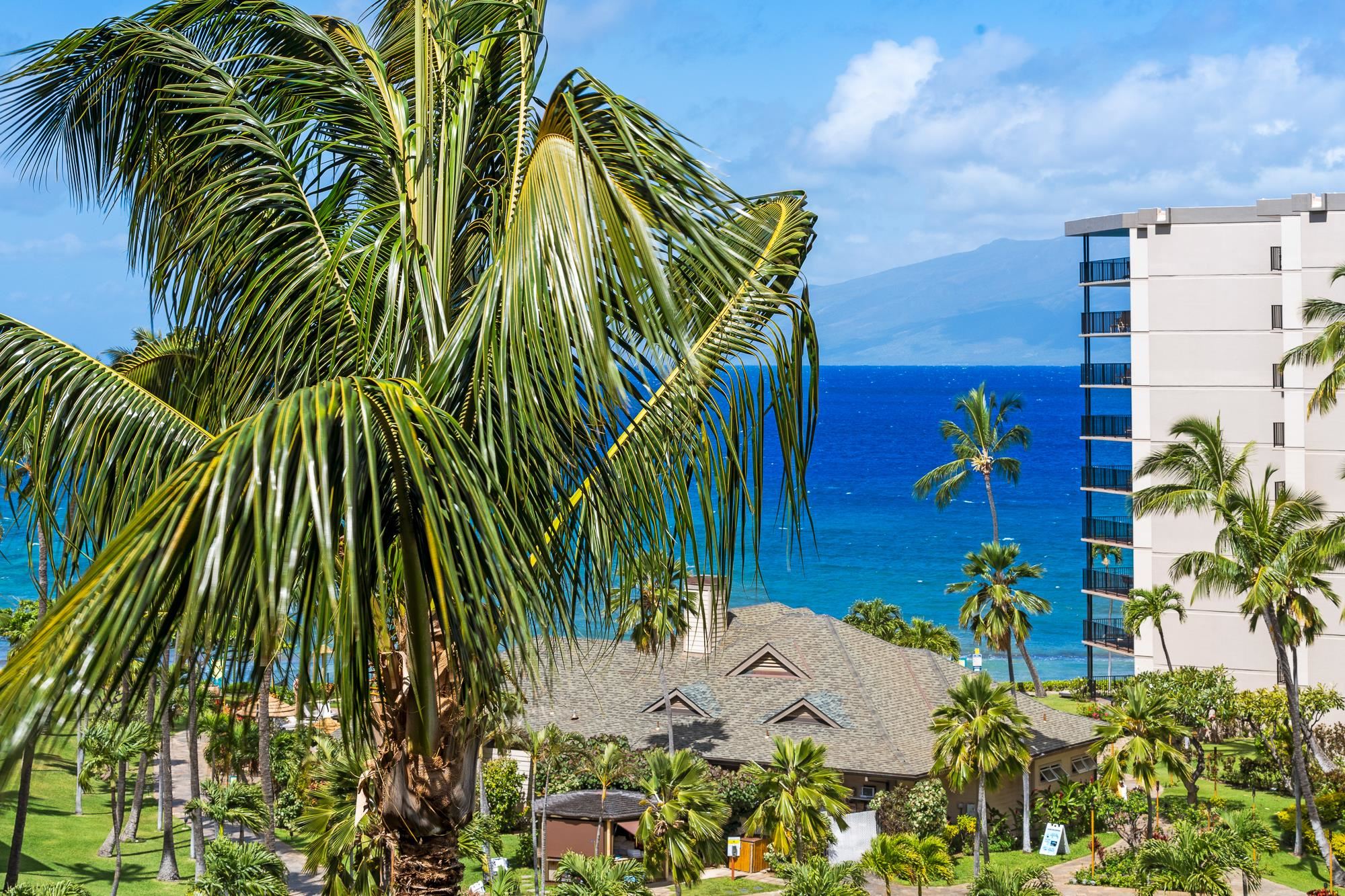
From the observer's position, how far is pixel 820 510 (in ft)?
494

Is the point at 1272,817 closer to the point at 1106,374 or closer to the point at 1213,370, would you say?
the point at 1213,370

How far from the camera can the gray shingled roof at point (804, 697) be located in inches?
1585

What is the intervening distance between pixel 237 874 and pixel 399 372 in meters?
25.2

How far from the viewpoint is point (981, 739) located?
112 ft

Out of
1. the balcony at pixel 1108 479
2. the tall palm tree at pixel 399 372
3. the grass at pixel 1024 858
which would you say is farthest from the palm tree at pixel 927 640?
the tall palm tree at pixel 399 372

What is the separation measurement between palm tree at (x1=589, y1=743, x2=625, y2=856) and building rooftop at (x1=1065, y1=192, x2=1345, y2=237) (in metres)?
28.5

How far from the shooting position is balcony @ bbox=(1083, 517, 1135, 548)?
55.2 m

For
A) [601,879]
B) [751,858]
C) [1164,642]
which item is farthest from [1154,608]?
[601,879]

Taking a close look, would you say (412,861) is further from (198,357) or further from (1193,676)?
(1193,676)

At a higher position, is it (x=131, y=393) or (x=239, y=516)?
(x=131, y=393)

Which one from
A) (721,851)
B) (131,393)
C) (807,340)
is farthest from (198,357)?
(721,851)

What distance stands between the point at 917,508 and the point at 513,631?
494ft

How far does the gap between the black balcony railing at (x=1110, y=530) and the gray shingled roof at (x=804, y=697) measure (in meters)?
13.4

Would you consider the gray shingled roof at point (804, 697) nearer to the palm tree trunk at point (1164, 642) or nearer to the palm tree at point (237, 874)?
the palm tree trunk at point (1164, 642)
